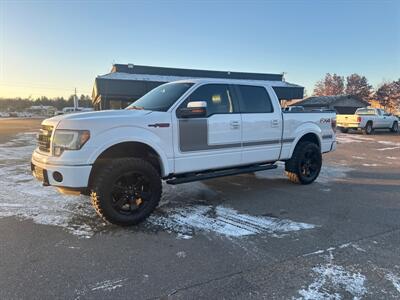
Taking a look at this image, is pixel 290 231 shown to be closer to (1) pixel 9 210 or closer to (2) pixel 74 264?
(2) pixel 74 264

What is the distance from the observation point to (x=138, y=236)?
4.19 meters

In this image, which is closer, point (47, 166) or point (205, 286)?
point (205, 286)

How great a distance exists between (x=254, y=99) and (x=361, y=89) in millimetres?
82845

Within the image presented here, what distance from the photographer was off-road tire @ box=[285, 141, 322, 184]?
22.4 ft

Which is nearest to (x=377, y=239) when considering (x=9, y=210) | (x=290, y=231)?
(x=290, y=231)

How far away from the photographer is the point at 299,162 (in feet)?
22.4

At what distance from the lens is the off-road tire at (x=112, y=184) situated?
14.0ft

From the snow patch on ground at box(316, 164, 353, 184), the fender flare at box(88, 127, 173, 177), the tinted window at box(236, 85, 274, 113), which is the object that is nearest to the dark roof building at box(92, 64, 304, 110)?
the snow patch on ground at box(316, 164, 353, 184)

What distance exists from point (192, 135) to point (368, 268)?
115 inches

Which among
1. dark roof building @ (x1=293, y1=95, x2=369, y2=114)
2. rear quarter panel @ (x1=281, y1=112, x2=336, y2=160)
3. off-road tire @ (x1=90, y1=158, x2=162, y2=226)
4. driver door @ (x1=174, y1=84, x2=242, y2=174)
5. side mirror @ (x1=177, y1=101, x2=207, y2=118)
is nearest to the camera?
off-road tire @ (x1=90, y1=158, x2=162, y2=226)

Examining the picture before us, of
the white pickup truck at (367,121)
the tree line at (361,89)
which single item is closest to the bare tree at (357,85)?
the tree line at (361,89)

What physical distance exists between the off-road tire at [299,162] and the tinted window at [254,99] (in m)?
1.18

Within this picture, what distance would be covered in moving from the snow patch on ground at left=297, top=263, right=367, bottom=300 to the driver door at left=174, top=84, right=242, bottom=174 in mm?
2489

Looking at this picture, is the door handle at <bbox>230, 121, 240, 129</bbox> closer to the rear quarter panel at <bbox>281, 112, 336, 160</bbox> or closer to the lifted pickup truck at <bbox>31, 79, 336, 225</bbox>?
the lifted pickup truck at <bbox>31, 79, 336, 225</bbox>
